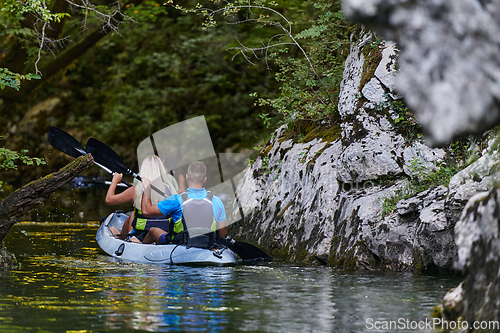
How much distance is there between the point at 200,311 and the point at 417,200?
329 cm

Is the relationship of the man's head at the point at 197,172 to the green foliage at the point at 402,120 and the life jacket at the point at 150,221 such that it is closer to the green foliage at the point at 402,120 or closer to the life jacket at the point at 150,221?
the life jacket at the point at 150,221

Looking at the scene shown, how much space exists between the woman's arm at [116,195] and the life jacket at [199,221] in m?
1.22

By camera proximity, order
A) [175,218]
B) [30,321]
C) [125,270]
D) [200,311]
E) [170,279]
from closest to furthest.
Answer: [30,321], [200,311], [170,279], [125,270], [175,218]

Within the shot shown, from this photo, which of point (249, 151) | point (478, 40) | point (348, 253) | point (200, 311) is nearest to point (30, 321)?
point (200, 311)

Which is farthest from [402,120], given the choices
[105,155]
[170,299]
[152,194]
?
[105,155]

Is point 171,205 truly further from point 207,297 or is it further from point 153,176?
point 207,297

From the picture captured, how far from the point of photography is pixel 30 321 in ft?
12.0

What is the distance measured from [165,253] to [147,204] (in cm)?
98

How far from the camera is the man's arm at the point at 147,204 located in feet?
24.7

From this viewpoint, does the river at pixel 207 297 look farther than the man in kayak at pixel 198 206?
No

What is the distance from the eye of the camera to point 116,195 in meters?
7.78

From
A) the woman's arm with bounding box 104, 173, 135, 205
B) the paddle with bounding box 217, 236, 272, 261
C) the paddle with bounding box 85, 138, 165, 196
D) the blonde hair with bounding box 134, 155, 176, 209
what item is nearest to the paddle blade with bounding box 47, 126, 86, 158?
the paddle with bounding box 85, 138, 165, 196

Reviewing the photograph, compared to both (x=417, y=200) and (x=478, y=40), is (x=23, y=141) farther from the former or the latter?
(x=478, y=40)

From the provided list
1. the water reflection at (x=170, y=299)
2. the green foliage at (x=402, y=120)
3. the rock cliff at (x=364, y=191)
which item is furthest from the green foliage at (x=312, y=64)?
the water reflection at (x=170, y=299)
